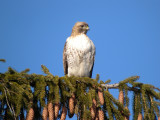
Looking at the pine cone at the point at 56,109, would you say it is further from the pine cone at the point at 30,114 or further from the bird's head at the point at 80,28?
the bird's head at the point at 80,28

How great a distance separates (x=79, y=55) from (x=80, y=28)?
1174mm

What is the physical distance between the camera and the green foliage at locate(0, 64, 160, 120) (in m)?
4.02

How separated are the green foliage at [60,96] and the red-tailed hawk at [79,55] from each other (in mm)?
2618

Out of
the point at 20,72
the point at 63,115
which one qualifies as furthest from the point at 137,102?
the point at 20,72

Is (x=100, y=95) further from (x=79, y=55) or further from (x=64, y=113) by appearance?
(x=79, y=55)

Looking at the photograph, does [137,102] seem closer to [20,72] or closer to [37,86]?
[37,86]

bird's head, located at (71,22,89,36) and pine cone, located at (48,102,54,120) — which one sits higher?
bird's head, located at (71,22,89,36)

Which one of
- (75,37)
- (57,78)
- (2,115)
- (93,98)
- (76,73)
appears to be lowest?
(2,115)

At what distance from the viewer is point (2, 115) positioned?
396 centimetres

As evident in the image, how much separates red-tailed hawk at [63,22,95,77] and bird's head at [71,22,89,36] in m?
0.15

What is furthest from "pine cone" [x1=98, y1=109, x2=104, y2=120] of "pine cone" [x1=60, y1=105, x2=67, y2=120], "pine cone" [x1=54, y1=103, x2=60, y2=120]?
"pine cone" [x1=54, y1=103, x2=60, y2=120]

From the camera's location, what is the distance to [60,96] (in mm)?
4574

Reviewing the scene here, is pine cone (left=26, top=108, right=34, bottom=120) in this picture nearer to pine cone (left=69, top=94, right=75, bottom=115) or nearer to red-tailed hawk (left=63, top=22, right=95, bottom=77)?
pine cone (left=69, top=94, right=75, bottom=115)

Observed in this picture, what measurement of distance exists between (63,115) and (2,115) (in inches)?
35.7
